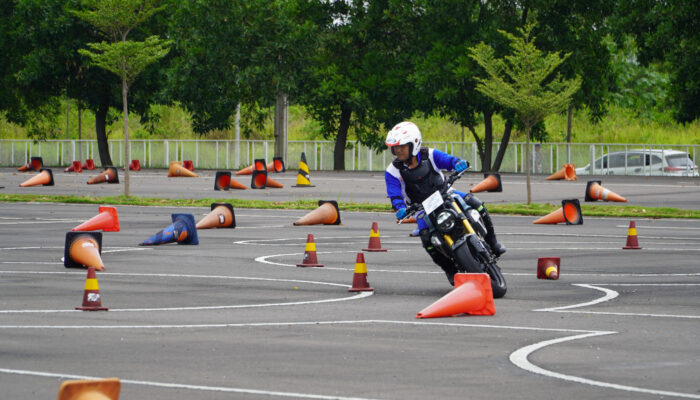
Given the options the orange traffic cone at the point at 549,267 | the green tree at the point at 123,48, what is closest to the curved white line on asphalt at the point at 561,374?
the orange traffic cone at the point at 549,267

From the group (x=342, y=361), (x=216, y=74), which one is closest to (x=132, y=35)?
(x=216, y=74)

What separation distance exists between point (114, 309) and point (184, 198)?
2221 centimetres

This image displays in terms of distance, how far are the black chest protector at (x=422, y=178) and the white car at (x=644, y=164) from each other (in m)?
41.4

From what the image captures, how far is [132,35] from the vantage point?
60.5 meters

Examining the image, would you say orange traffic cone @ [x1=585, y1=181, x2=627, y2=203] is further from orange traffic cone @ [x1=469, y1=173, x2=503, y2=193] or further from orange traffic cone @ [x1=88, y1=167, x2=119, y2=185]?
orange traffic cone @ [x1=88, y1=167, x2=119, y2=185]

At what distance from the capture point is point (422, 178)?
1280 cm

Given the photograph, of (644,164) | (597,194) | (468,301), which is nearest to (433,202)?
(468,301)

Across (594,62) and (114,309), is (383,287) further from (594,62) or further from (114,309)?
(594,62)

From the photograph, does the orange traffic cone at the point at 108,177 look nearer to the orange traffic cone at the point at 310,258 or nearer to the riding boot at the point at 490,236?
the orange traffic cone at the point at 310,258

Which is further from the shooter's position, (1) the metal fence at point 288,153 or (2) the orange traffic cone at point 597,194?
(1) the metal fence at point 288,153

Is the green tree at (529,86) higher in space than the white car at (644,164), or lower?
higher

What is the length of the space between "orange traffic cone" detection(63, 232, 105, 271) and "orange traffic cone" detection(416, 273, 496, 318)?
19.8ft

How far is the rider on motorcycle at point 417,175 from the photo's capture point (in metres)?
12.6

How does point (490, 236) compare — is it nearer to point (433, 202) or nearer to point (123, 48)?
point (433, 202)
